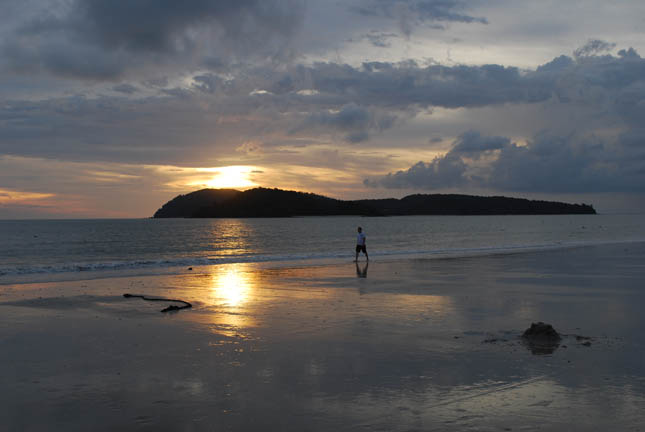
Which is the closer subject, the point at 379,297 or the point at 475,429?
the point at 475,429

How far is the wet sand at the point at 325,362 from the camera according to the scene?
247 inches

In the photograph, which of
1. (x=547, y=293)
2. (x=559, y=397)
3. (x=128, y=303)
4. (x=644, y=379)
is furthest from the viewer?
(x=547, y=293)

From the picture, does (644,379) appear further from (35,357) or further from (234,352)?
(35,357)

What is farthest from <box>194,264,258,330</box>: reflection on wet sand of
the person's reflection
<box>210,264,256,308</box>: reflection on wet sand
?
the person's reflection

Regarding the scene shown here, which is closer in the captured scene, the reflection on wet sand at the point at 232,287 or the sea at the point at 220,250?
the reflection on wet sand at the point at 232,287

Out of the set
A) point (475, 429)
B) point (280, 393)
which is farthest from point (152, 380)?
point (475, 429)

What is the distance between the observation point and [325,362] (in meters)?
8.64

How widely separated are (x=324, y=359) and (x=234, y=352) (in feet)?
5.29

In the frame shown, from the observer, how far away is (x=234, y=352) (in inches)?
365

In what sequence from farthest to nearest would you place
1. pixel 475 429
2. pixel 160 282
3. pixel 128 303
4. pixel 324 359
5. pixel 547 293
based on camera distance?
pixel 160 282
pixel 547 293
pixel 128 303
pixel 324 359
pixel 475 429

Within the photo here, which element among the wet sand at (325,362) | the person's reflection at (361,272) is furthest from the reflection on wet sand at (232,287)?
the person's reflection at (361,272)

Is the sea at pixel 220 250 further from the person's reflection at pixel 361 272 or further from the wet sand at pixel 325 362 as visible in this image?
the wet sand at pixel 325 362

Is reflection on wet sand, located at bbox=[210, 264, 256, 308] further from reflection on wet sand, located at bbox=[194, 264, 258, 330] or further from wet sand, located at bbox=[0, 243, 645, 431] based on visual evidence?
wet sand, located at bbox=[0, 243, 645, 431]

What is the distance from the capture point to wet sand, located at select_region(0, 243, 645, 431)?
6266 millimetres
